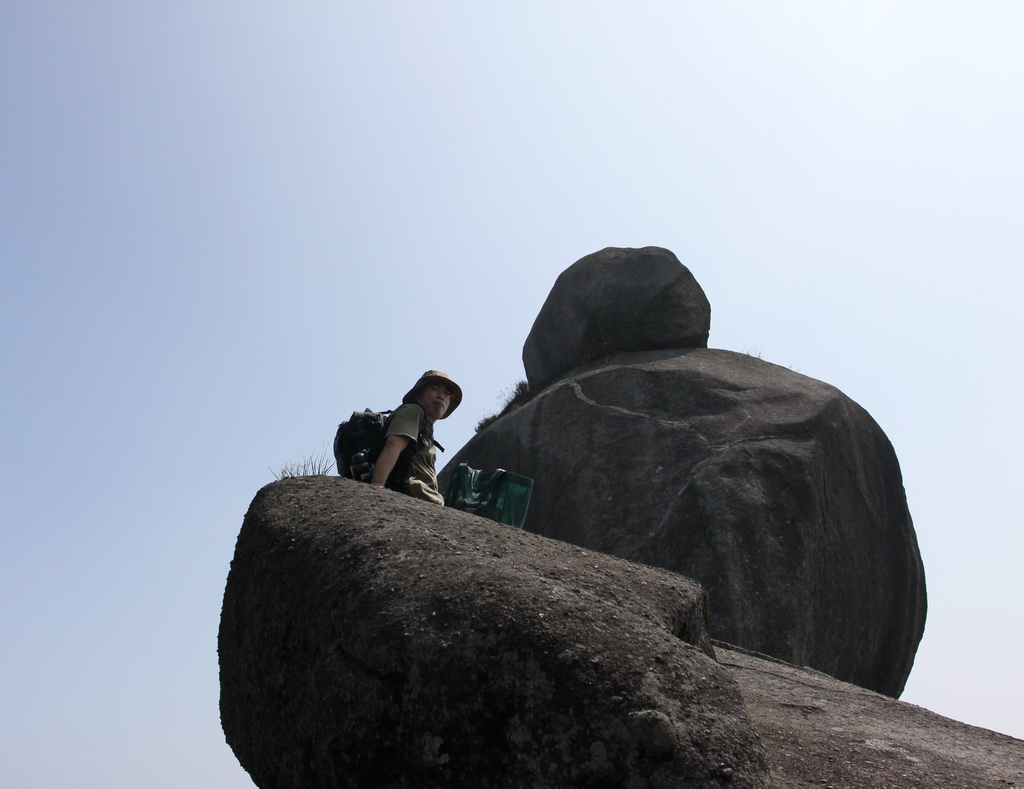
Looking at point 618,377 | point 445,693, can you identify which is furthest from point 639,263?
point 445,693

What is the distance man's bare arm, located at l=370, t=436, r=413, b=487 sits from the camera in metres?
5.73

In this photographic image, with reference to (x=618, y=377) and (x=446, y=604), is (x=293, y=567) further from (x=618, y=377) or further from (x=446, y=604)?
(x=618, y=377)

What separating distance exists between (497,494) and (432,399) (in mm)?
2401

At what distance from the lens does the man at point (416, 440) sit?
583 centimetres

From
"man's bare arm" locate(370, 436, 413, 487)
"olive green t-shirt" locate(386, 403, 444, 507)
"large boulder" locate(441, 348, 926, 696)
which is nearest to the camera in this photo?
"man's bare arm" locate(370, 436, 413, 487)

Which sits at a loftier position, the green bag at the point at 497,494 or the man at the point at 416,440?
the man at the point at 416,440

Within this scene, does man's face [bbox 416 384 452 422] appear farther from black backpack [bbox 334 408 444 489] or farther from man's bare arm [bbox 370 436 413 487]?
man's bare arm [bbox 370 436 413 487]

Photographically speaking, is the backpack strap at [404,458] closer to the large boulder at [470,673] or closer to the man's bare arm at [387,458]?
the man's bare arm at [387,458]

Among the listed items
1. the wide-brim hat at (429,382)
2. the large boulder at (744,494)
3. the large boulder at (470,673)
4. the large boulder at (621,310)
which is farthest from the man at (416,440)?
the large boulder at (621,310)

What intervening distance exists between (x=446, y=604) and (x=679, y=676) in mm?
761

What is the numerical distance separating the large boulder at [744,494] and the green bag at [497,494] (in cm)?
160

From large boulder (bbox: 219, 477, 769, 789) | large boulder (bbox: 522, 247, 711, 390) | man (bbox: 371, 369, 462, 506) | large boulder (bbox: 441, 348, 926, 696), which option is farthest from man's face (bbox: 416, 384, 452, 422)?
large boulder (bbox: 522, 247, 711, 390)

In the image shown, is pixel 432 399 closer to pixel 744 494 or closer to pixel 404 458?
pixel 404 458

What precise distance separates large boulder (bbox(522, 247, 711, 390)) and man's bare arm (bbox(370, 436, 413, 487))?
7.12m
